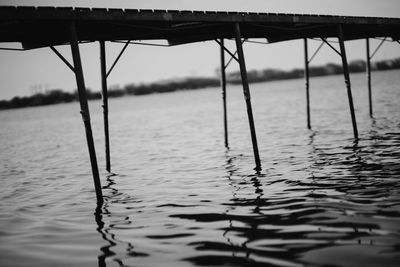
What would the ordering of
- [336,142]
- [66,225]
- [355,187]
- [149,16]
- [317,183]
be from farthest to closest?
1. [336,142]
2. [149,16]
3. [317,183]
4. [355,187]
5. [66,225]

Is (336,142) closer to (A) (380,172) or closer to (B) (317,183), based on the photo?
(A) (380,172)

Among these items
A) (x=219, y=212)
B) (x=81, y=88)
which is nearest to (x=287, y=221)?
(x=219, y=212)

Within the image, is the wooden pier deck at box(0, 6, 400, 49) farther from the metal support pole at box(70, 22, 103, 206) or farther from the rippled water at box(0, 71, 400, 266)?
the rippled water at box(0, 71, 400, 266)

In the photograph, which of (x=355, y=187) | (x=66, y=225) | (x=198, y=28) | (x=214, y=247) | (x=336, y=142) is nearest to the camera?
(x=214, y=247)

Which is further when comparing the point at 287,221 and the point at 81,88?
the point at 81,88

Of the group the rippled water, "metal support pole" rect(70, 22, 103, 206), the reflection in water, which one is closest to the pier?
"metal support pole" rect(70, 22, 103, 206)

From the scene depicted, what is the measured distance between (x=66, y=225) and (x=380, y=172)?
8.65 m

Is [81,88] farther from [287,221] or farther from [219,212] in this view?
[287,221]

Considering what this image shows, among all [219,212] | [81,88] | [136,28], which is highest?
[136,28]

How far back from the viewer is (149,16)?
10406 millimetres

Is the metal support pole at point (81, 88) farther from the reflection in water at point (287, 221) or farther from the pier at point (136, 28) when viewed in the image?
the reflection in water at point (287, 221)

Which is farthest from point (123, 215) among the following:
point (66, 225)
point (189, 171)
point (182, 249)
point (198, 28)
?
point (198, 28)

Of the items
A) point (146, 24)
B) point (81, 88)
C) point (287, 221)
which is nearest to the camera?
point (287, 221)

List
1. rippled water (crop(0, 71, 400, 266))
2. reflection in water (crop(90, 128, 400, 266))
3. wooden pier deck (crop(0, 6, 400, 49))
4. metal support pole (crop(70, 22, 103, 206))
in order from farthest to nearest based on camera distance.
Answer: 1. metal support pole (crop(70, 22, 103, 206))
2. wooden pier deck (crop(0, 6, 400, 49))
3. rippled water (crop(0, 71, 400, 266))
4. reflection in water (crop(90, 128, 400, 266))
